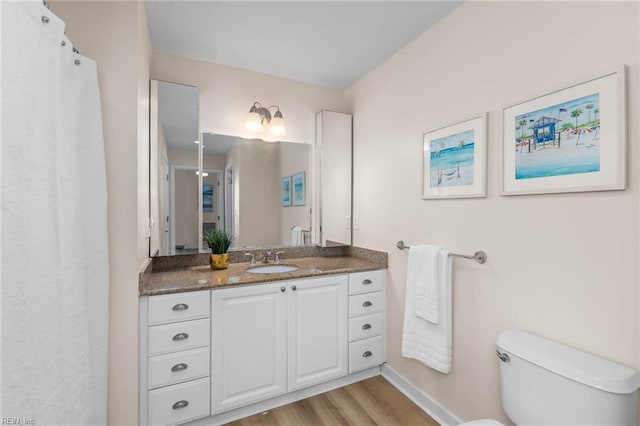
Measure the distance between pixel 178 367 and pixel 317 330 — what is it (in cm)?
86

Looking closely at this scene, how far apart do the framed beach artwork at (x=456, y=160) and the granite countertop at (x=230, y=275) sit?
0.79 m

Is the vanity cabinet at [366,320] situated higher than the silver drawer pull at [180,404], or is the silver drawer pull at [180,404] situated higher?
the vanity cabinet at [366,320]

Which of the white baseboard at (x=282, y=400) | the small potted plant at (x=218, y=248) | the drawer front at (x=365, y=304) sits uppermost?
the small potted plant at (x=218, y=248)

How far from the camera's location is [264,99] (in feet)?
8.11

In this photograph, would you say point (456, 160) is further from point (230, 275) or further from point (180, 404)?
point (180, 404)

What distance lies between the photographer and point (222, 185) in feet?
7.67

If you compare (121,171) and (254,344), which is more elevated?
(121,171)

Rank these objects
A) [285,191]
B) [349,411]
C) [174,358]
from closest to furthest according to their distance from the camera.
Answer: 1. [174,358]
2. [349,411]
3. [285,191]

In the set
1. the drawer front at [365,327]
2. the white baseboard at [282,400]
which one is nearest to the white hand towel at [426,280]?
the drawer front at [365,327]

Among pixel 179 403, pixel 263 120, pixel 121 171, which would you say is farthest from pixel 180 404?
pixel 263 120

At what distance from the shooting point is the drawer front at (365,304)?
2.13 meters

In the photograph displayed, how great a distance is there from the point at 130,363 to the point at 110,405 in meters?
0.21

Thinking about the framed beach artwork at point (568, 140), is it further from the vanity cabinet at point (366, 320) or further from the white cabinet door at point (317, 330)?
the white cabinet door at point (317, 330)

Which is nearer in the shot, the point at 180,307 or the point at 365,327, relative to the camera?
the point at 180,307
